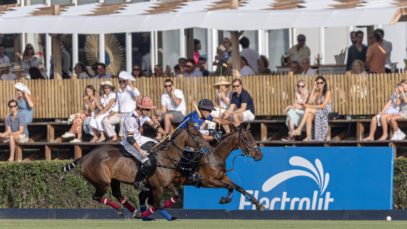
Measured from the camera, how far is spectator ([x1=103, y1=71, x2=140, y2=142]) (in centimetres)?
2477

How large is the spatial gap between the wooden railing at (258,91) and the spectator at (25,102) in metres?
0.63

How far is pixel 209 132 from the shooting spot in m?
22.2

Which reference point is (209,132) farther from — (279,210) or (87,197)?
(87,197)

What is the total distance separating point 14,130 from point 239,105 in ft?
14.9

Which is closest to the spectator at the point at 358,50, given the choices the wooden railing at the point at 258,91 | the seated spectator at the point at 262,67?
the wooden railing at the point at 258,91

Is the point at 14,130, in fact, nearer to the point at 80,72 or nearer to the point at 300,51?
the point at 80,72

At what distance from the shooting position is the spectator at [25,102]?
85.3 feet

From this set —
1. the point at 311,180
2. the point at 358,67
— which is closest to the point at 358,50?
the point at 358,67

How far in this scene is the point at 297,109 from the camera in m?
23.5

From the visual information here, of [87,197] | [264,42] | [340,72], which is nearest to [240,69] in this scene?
[340,72]

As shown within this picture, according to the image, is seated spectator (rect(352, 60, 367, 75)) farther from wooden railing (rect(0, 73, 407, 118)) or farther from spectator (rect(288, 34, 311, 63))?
spectator (rect(288, 34, 311, 63))

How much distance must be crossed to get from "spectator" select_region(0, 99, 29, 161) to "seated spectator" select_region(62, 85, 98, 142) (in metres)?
0.76

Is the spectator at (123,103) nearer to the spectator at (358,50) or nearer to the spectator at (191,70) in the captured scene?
the spectator at (191,70)

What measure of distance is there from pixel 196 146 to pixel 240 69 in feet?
14.7
